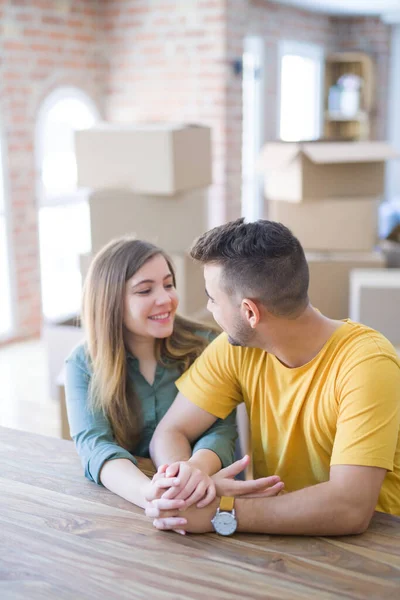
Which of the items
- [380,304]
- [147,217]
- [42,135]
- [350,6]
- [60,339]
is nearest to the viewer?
[380,304]

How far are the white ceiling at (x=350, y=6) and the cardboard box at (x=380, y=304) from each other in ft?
14.3

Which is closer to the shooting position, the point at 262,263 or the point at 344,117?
the point at 262,263

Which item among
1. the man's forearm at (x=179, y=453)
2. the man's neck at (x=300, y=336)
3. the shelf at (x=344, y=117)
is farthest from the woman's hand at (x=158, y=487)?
the shelf at (x=344, y=117)

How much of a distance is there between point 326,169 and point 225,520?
7.33 ft

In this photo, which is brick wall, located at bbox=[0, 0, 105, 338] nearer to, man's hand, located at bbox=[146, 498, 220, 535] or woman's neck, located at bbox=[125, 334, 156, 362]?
woman's neck, located at bbox=[125, 334, 156, 362]

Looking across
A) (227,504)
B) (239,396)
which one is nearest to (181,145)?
(239,396)

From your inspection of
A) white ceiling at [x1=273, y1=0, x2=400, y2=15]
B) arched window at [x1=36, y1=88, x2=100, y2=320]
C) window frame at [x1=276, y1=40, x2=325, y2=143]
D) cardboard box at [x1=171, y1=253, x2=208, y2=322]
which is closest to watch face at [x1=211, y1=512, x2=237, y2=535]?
cardboard box at [x1=171, y1=253, x2=208, y2=322]

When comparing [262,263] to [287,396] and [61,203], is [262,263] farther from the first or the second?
[61,203]

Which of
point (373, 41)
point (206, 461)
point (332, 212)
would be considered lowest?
point (206, 461)

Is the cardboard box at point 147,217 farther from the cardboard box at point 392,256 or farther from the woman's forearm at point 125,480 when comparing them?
the woman's forearm at point 125,480

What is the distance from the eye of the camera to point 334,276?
3.18 metres

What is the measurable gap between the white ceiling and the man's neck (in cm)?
547

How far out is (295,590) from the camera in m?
1.06

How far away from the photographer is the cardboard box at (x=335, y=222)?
3160 mm
